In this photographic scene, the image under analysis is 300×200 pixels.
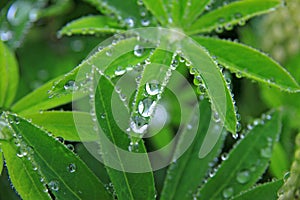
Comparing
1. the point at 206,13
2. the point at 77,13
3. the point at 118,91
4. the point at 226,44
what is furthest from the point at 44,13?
the point at 118,91

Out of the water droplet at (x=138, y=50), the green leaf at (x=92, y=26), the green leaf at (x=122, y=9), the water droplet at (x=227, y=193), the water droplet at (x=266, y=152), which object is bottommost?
the water droplet at (x=227, y=193)

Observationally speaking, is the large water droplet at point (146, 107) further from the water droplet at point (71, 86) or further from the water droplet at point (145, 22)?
the water droplet at point (145, 22)

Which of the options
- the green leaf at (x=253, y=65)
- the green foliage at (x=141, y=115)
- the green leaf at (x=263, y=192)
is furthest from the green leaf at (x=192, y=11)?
the green leaf at (x=263, y=192)

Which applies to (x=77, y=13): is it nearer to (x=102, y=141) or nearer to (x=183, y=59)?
(x=183, y=59)

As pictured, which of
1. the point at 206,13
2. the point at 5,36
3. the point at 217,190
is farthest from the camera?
the point at 5,36

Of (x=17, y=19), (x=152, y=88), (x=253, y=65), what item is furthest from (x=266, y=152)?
(x=17, y=19)

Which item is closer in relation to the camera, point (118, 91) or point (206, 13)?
point (118, 91)
